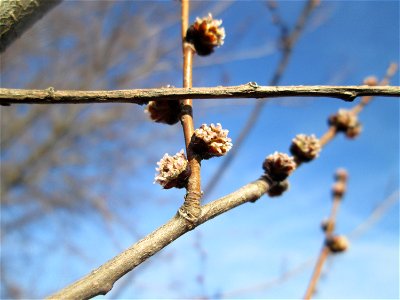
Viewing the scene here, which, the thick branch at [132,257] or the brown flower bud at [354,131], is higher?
the brown flower bud at [354,131]

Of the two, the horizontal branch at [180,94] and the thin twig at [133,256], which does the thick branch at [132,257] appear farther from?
the horizontal branch at [180,94]

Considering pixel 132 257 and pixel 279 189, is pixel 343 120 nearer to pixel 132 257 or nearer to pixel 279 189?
pixel 279 189

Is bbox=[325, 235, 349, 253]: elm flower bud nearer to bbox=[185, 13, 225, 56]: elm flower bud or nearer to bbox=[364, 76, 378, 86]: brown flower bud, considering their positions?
bbox=[364, 76, 378, 86]: brown flower bud

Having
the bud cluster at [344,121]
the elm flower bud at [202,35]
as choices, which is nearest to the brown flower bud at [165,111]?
the elm flower bud at [202,35]

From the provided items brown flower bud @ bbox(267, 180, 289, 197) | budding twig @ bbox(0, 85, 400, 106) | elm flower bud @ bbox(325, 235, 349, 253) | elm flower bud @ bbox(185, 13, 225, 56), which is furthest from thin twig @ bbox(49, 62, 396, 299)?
elm flower bud @ bbox(325, 235, 349, 253)

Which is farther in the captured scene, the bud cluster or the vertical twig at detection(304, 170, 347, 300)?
the vertical twig at detection(304, 170, 347, 300)

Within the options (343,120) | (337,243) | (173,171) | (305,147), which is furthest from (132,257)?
(337,243)

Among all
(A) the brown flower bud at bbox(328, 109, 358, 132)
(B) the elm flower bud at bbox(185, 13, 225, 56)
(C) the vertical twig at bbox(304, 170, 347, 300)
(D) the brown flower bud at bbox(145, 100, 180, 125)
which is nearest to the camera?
(D) the brown flower bud at bbox(145, 100, 180, 125)
